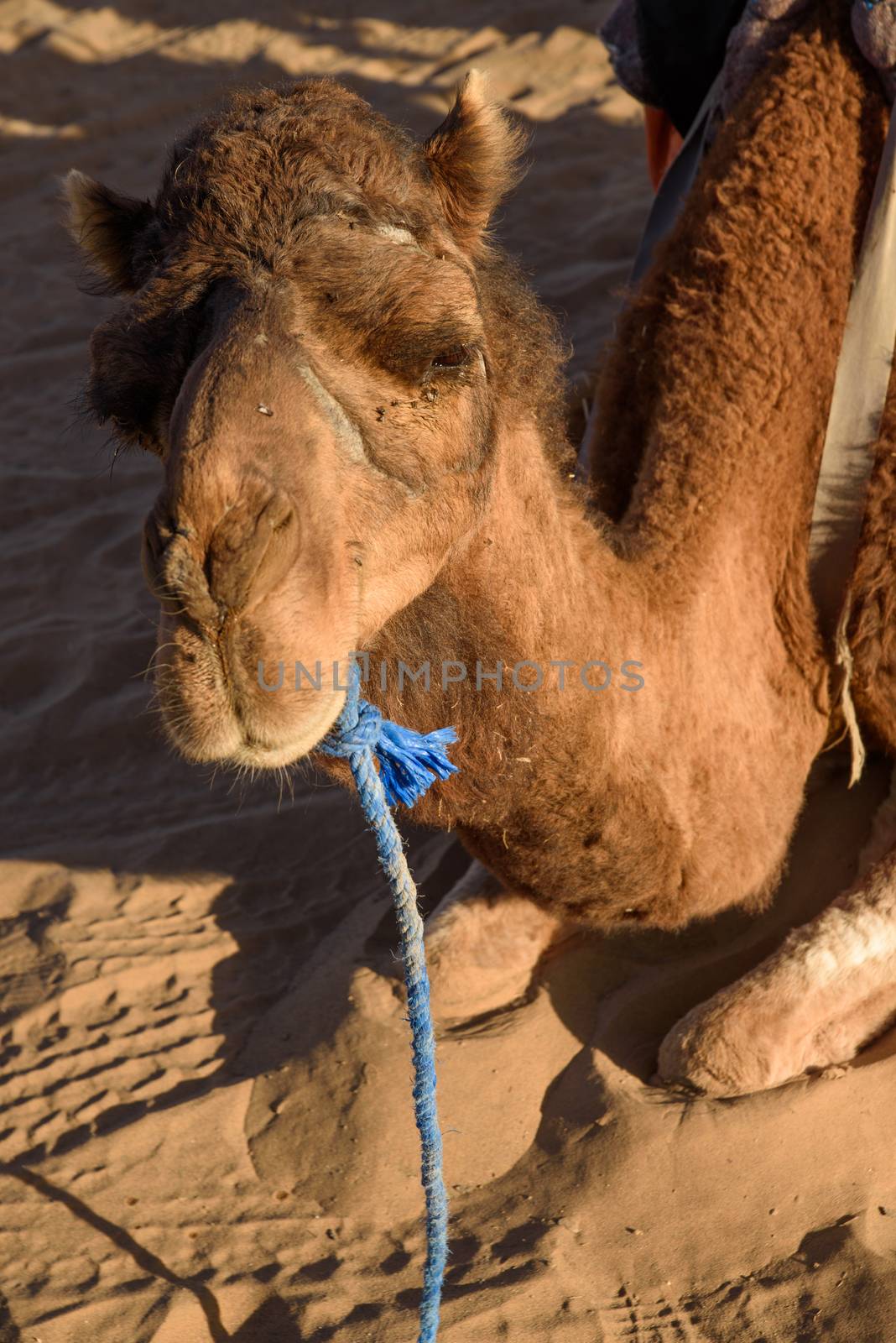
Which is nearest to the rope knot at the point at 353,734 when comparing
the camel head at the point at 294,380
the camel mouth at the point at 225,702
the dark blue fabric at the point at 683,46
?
the camel head at the point at 294,380

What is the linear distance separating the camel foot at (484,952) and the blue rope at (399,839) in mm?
918

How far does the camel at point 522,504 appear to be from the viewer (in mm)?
1812

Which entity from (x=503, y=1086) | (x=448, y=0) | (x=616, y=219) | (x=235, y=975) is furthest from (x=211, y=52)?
(x=503, y=1086)

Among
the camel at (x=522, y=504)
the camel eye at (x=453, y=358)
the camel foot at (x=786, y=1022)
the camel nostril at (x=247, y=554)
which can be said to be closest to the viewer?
the camel nostril at (x=247, y=554)

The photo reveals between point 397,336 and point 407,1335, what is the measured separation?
189 centimetres

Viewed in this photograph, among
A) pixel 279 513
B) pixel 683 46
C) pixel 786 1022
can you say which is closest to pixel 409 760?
pixel 279 513

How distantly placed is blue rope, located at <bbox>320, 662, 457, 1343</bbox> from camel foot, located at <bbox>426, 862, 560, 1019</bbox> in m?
0.92

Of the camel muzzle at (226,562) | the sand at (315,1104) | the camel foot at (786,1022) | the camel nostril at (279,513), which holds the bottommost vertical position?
the sand at (315,1104)

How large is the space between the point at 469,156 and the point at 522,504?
626 millimetres

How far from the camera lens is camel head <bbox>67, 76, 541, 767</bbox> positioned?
1.73 m

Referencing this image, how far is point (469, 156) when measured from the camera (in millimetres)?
2221

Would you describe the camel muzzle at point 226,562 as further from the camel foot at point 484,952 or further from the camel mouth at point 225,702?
the camel foot at point 484,952

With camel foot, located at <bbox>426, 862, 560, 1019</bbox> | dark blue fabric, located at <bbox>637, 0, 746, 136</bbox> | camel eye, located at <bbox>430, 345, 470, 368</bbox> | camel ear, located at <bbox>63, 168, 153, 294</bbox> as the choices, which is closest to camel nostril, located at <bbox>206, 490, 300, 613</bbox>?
camel eye, located at <bbox>430, 345, 470, 368</bbox>

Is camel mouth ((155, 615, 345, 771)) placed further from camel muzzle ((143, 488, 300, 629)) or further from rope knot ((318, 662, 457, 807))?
rope knot ((318, 662, 457, 807))
